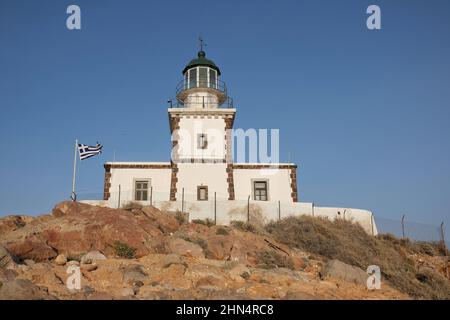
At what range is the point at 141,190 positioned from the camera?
26359mm

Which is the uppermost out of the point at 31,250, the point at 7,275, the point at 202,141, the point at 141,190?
the point at 202,141

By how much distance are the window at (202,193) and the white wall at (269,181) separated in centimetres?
186

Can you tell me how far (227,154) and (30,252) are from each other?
14.3 metres

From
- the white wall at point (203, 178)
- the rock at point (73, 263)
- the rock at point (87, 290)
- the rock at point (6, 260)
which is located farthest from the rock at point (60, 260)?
the white wall at point (203, 178)

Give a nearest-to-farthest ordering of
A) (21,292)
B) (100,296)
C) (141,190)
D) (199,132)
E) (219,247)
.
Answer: (21,292) → (100,296) → (219,247) → (141,190) → (199,132)

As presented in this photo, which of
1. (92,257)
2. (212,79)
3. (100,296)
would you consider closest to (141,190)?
(212,79)

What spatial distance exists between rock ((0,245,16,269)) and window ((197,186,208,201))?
13.6 metres

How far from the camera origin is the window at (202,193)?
84.3ft

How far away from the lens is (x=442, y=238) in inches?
984

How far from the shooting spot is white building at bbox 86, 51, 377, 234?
78.9 feet

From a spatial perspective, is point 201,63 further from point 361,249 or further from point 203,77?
point 361,249

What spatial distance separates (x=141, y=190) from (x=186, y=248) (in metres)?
10.8

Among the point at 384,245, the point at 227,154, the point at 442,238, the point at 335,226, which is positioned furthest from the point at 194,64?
the point at 442,238
